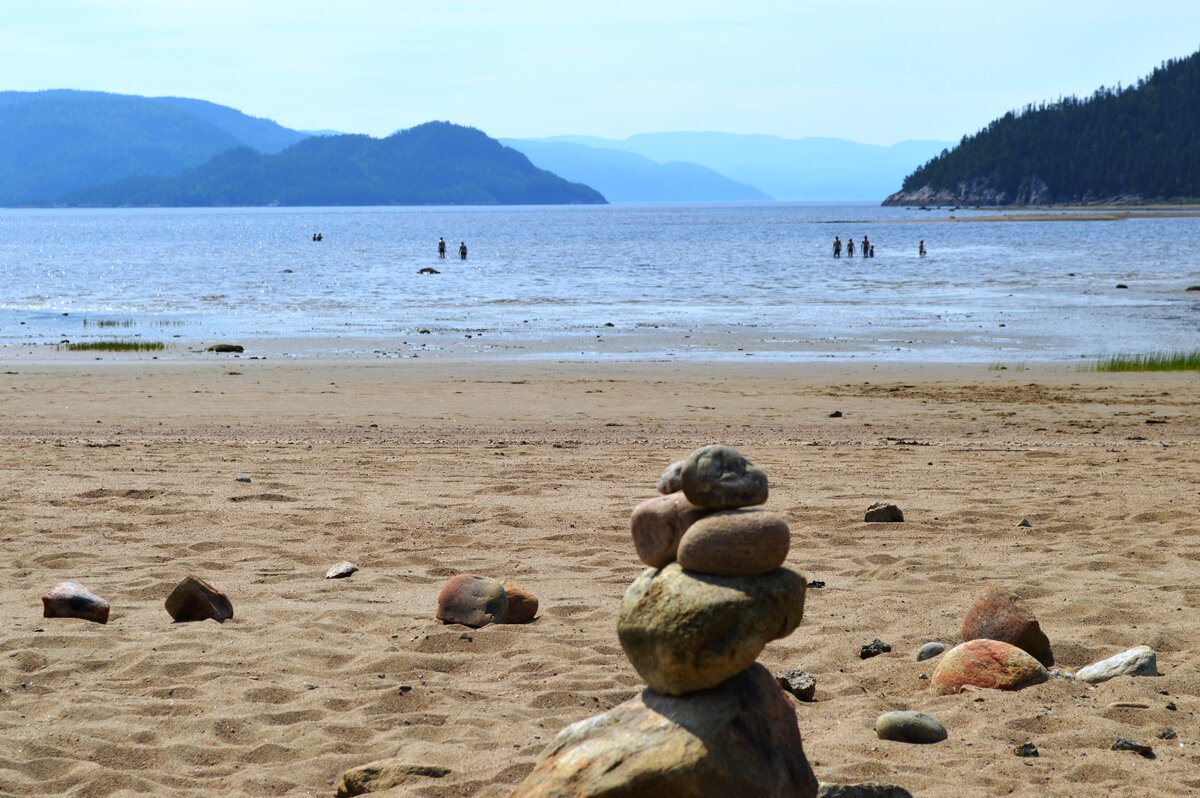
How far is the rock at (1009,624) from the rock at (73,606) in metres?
4.96

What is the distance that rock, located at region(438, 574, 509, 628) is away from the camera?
7355mm

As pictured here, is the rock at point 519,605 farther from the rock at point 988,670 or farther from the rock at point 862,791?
the rock at point 862,791

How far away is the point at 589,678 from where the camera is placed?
6.43 metres

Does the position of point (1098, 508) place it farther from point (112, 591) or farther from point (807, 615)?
point (112, 591)

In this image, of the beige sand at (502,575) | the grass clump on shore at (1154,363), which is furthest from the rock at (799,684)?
the grass clump on shore at (1154,363)

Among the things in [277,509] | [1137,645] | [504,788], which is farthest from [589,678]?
[277,509]

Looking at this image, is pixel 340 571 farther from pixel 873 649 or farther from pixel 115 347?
pixel 115 347

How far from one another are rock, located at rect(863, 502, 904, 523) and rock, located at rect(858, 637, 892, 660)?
3.12 metres

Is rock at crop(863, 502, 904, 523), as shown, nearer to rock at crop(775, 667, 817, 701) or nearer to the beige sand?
the beige sand

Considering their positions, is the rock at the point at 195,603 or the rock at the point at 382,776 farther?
the rock at the point at 195,603

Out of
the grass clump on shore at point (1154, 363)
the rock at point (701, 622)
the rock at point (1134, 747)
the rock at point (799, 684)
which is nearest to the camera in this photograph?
the rock at point (701, 622)

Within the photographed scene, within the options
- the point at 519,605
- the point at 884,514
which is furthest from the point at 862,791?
the point at 884,514

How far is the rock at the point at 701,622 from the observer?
14.9 ft

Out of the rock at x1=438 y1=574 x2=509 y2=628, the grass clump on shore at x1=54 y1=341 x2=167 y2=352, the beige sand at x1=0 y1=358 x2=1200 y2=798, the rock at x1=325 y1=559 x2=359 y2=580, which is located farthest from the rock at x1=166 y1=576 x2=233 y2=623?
the grass clump on shore at x1=54 y1=341 x2=167 y2=352
